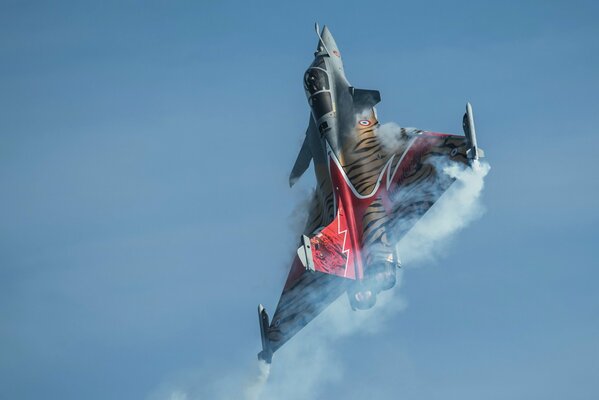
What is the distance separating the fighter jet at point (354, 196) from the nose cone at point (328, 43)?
2.23m

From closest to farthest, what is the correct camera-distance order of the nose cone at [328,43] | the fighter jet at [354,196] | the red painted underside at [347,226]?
the red painted underside at [347,226] < the fighter jet at [354,196] < the nose cone at [328,43]

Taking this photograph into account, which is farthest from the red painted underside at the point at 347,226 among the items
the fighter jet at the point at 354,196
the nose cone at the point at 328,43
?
the nose cone at the point at 328,43

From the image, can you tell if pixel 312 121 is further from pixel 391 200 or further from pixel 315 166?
pixel 391 200

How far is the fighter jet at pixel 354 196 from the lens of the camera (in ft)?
173

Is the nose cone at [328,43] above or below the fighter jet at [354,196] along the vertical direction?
above

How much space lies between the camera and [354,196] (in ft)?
182

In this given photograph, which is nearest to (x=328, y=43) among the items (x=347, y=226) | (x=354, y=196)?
(x=354, y=196)

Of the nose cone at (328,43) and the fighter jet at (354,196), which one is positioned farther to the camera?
the nose cone at (328,43)

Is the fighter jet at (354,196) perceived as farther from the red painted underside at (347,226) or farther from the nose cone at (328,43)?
the nose cone at (328,43)

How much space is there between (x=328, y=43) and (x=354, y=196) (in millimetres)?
11067

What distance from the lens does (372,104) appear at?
59.7 metres

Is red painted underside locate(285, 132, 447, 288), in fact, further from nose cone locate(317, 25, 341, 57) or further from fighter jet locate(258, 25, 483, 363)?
nose cone locate(317, 25, 341, 57)

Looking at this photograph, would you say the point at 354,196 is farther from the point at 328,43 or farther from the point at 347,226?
the point at 328,43

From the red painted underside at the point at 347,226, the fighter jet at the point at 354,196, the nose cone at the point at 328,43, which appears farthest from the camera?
the nose cone at the point at 328,43
